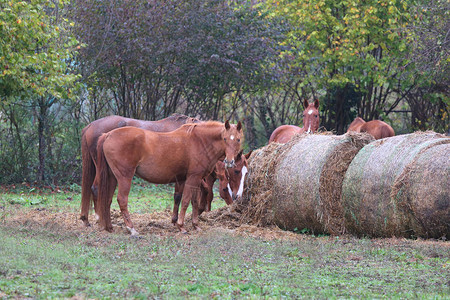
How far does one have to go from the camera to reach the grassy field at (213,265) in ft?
17.7

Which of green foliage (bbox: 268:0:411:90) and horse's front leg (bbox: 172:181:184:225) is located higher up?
green foliage (bbox: 268:0:411:90)

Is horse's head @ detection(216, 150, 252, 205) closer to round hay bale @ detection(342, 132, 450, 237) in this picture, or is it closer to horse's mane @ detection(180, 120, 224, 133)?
horse's mane @ detection(180, 120, 224, 133)

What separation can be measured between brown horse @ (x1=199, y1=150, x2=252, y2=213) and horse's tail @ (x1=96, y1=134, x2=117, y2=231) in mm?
2149

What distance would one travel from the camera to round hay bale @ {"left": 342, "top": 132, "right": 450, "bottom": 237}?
8.40 meters

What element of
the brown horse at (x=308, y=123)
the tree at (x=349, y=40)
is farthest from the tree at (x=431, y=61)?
the brown horse at (x=308, y=123)

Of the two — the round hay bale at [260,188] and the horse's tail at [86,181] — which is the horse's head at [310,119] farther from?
the horse's tail at [86,181]

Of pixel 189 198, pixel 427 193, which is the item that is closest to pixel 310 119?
pixel 189 198

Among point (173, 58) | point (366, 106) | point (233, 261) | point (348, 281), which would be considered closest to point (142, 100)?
point (173, 58)

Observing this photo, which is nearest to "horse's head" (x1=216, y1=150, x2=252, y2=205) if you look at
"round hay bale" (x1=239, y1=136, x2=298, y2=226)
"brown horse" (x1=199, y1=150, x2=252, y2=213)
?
"brown horse" (x1=199, y1=150, x2=252, y2=213)

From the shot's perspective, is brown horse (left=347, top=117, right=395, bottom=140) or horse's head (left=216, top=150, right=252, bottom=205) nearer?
horse's head (left=216, top=150, right=252, bottom=205)

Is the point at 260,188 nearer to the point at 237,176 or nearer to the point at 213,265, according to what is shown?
the point at 237,176

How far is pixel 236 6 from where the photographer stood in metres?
19.3

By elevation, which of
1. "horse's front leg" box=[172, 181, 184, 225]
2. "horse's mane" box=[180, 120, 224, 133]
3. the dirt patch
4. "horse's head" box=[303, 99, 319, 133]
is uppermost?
"horse's mane" box=[180, 120, 224, 133]

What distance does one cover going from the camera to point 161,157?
9.50 m
